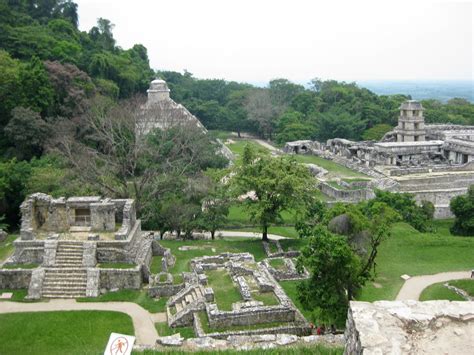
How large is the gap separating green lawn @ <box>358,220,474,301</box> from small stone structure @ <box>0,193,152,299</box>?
1046 centimetres

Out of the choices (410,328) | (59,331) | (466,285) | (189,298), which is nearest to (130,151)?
(189,298)

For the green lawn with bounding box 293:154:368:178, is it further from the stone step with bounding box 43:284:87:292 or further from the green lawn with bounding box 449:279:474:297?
the stone step with bounding box 43:284:87:292

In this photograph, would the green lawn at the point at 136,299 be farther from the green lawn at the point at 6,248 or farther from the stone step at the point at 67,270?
the green lawn at the point at 6,248

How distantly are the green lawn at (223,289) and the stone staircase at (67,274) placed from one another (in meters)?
5.28

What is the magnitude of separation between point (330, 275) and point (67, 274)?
11221mm

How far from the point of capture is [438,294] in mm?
20641

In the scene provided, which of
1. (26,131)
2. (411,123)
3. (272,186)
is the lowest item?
(272,186)

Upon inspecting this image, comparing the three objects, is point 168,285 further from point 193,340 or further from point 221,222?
point 221,222

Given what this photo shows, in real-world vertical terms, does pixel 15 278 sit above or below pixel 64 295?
above

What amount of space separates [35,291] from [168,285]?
5.31 m

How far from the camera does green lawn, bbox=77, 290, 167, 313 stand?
19.2 m

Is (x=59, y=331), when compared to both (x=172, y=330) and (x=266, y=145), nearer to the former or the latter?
(x=172, y=330)

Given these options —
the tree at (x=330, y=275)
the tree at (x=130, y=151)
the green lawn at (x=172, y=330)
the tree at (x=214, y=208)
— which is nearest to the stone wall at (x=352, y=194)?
the tree at (x=130, y=151)

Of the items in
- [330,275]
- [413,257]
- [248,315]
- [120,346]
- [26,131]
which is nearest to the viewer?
[120,346]
